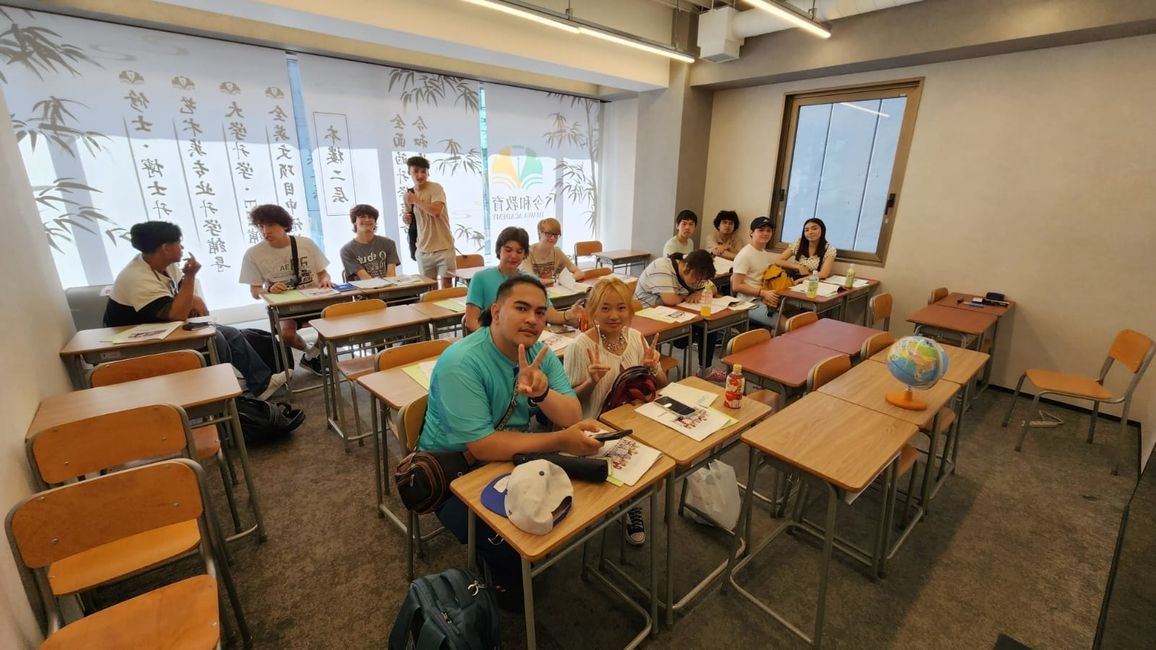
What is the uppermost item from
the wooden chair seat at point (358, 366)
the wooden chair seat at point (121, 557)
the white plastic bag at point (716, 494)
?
the wooden chair seat at point (358, 366)

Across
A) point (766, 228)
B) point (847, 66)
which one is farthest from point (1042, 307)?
point (847, 66)

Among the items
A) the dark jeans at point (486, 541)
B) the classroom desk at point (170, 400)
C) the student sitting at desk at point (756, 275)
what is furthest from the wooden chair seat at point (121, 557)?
the student sitting at desk at point (756, 275)

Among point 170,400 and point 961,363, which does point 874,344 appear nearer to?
point 961,363

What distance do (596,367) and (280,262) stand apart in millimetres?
3272

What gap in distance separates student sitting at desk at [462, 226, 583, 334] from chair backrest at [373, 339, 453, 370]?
0.45 metres

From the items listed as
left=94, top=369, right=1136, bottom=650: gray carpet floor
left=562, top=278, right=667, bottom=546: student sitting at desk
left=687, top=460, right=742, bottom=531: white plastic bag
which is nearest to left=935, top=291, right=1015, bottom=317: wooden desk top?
left=94, top=369, right=1136, bottom=650: gray carpet floor

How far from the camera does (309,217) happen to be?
500 cm

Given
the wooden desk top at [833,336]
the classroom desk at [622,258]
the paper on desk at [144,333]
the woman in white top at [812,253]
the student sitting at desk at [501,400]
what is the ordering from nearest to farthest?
the student sitting at desk at [501,400] → the paper on desk at [144,333] → the wooden desk top at [833,336] → the woman in white top at [812,253] → the classroom desk at [622,258]

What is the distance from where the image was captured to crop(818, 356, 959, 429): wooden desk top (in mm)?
2057

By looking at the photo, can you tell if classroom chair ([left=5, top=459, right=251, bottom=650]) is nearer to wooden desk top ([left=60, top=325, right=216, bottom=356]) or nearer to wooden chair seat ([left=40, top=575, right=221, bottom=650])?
wooden chair seat ([left=40, top=575, right=221, bottom=650])

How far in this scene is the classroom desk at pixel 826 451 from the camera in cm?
163

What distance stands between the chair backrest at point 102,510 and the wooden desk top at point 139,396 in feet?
2.19

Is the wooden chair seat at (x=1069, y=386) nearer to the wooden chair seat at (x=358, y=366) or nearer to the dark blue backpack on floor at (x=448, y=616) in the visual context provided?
the dark blue backpack on floor at (x=448, y=616)

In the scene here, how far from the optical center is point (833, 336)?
3152 millimetres
